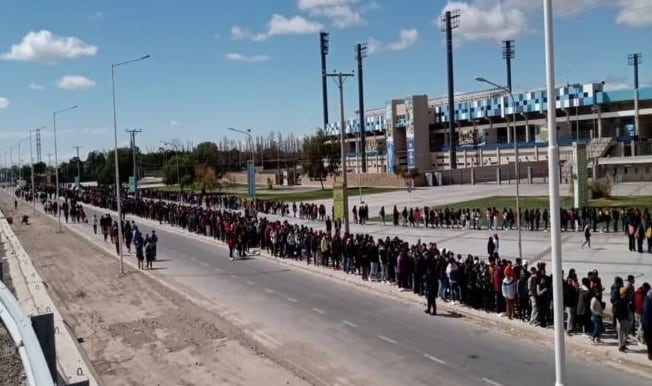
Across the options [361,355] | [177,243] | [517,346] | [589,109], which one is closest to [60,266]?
[177,243]

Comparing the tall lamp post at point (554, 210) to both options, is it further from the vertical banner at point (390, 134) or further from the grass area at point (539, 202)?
the vertical banner at point (390, 134)

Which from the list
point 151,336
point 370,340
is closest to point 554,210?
point 370,340

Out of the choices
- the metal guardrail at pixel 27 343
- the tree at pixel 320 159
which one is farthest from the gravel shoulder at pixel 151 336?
the tree at pixel 320 159

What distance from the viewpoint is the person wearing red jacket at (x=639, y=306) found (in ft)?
41.6

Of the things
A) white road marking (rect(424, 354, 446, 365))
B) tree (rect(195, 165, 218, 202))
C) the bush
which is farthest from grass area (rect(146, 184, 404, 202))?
white road marking (rect(424, 354, 446, 365))

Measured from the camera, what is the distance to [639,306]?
42.2ft

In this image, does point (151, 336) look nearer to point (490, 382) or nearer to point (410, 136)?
point (490, 382)

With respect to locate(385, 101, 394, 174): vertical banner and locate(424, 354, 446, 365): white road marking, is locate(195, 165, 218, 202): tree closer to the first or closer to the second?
locate(385, 101, 394, 174): vertical banner

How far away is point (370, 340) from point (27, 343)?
7335 mm

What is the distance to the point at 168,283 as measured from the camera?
23.9m

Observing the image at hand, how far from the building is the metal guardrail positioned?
202 feet

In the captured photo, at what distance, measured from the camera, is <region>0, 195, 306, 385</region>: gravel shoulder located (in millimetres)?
12875

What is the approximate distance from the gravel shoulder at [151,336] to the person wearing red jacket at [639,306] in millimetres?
6618

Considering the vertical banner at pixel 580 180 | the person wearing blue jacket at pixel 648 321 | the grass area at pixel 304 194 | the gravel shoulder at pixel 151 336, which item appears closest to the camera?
the person wearing blue jacket at pixel 648 321
